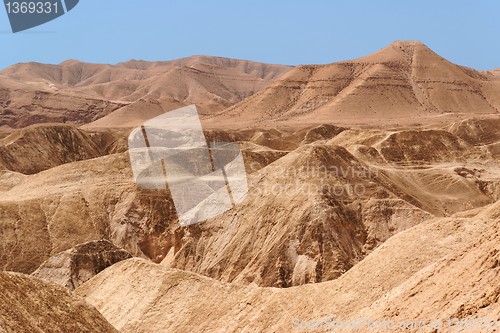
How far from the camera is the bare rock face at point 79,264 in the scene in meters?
26.9

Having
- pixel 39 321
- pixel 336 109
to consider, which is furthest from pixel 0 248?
pixel 336 109

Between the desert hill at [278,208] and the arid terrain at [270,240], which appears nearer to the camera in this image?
the arid terrain at [270,240]

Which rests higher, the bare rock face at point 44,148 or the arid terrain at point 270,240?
the bare rock face at point 44,148

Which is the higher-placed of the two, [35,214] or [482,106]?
[35,214]

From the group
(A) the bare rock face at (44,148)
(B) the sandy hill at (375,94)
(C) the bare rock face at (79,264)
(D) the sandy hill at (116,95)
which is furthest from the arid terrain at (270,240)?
(D) the sandy hill at (116,95)

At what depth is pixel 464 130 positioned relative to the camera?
70938 millimetres

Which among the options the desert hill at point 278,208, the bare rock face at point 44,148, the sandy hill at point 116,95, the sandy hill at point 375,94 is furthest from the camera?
the sandy hill at point 116,95

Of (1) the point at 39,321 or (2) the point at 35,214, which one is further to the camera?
(2) the point at 35,214

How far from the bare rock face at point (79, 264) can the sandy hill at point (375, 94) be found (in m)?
70.1

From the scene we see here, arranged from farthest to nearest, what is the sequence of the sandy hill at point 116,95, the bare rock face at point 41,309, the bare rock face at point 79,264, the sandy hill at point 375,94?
the sandy hill at point 116,95
the sandy hill at point 375,94
the bare rock face at point 79,264
the bare rock face at point 41,309

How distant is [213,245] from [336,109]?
7749cm

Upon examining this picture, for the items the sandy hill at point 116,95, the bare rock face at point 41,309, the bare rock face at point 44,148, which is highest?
the sandy hill at point 116,95

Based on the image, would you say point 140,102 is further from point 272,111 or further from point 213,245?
point 213,245

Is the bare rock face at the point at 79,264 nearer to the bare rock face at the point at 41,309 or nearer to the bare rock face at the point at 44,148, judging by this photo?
the bare rock face at the point at 41,309
